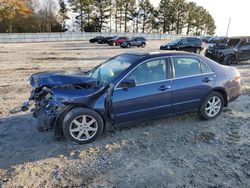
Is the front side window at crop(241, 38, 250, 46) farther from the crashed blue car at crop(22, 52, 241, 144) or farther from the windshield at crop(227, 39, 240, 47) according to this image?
the crashed blue car at crop(22, 52, 241, 144)

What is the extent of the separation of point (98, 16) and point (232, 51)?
171 feet

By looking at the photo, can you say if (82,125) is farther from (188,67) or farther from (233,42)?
(233,42)

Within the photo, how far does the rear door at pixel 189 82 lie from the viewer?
4.92m

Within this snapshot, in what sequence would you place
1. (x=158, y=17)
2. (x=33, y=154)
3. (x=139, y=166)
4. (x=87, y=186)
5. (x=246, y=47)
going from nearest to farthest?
(x=87, y=186) < (x=139, y=166) < (x=33, y=154) < (x=246, y=47) < (x=158, y=17)

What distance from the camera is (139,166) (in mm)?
3723

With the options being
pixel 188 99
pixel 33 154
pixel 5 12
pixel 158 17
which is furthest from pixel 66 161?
pixel 158 17

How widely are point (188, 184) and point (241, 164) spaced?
1.07 meters

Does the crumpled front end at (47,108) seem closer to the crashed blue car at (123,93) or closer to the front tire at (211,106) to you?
the crashed blue car at (123,93)

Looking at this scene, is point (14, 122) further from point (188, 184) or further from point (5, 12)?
point (5, 12)

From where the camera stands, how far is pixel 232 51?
1365 centimetres

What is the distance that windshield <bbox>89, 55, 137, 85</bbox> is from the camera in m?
4.65

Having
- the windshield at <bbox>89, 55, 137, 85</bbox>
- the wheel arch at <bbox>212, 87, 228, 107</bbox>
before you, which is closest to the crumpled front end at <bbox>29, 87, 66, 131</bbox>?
the windshield at <bbox>89, 55, 137, 85</bbox>

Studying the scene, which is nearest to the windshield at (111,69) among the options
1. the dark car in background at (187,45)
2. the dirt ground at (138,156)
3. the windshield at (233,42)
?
the dirt ground at (138,156)

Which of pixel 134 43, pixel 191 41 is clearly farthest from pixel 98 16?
pixel 191 41
